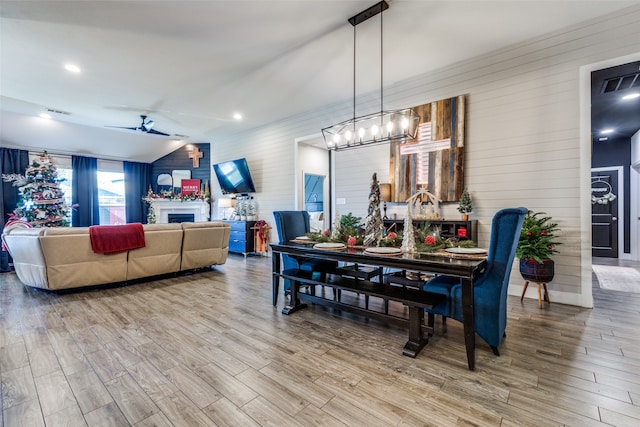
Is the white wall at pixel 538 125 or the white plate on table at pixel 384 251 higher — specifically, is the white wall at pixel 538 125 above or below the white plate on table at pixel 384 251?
above

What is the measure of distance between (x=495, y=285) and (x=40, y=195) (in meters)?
8.57

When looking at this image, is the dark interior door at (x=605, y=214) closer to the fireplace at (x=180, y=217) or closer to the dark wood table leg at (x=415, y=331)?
the dark wood table leg at (x=415, y=331)

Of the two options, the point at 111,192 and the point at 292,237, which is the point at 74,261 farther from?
the point at 111,192

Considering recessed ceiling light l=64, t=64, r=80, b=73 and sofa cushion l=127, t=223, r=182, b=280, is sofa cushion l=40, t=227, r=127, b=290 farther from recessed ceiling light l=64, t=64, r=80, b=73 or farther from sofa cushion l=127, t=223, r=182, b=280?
recessed ceiling light l=64, t=64, r=80, b=73

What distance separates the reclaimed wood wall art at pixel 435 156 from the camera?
4086mm

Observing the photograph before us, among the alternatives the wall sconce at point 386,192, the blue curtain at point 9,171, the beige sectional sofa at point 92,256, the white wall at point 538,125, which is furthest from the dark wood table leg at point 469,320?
the blue curtain at point 9,171

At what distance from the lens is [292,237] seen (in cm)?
357

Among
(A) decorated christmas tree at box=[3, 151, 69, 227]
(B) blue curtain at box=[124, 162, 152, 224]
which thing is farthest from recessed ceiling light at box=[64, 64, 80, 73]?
(B) blue curtain at box=[124, 162, 152, 224]

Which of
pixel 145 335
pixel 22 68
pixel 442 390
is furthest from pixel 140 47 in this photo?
pixel 442 390

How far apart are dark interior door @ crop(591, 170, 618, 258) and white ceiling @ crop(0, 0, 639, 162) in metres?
4.94

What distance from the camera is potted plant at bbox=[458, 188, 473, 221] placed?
3.83 meters

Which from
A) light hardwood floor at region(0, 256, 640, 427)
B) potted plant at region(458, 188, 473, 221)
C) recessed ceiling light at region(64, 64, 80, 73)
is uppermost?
recessed ceiling light at region(64, 64, 80, 73)

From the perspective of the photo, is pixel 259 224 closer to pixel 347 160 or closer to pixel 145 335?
pixel 347 160

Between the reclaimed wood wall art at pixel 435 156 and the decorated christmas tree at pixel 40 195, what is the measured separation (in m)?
7.44
